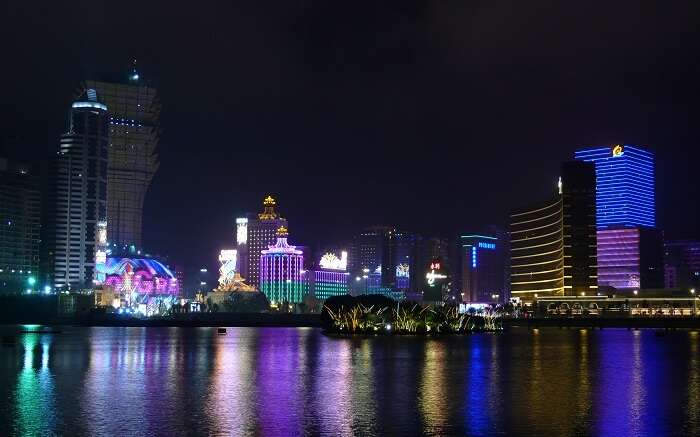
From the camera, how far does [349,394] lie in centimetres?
6194

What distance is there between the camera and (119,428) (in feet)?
152

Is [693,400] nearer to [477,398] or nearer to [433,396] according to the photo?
[477,398]

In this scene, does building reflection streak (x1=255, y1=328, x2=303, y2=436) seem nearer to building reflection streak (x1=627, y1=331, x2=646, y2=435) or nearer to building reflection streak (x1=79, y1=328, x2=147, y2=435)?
building reflection streak (x1=79, y1=328, x2=147, y2=435)

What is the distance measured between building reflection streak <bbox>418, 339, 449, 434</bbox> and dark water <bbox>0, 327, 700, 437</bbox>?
0.10 m

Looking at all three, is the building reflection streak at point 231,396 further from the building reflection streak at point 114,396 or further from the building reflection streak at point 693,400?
the building reflection streak at point 693,400

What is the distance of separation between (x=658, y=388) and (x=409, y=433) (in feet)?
103

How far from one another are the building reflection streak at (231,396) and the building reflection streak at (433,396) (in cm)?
1023

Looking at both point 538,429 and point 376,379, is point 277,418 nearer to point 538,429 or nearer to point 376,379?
point 538,429

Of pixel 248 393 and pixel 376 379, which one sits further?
pixel 376 379

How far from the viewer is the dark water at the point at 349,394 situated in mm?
47250

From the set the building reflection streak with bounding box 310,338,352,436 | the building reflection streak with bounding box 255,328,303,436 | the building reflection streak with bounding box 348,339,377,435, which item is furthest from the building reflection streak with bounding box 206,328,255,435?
the building reflection streak with bounding box 348,339,377,435

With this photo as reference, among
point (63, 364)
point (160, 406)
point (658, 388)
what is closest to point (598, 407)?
point (658, 388)

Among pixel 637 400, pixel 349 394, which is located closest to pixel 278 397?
pixel 349 394

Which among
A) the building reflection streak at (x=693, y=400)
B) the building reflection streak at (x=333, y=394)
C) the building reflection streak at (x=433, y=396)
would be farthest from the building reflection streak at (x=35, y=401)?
the building reflection streak at (x=693, y=400)
